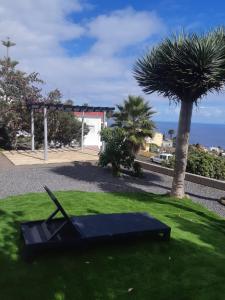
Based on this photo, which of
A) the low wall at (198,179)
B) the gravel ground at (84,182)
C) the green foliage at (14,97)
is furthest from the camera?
the green foliage at (14,97)

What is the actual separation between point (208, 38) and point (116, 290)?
8.36 m

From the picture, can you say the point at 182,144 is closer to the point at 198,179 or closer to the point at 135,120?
the point at 198,179

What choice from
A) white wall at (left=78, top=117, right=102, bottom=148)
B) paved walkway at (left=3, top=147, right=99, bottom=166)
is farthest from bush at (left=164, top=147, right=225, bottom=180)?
white wall at (left=78, top=117, right=102, bottom=148)

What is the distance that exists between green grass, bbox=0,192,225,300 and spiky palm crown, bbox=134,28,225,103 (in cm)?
523

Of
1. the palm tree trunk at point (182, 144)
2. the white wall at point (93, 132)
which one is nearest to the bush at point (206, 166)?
Result: the palm tree trunk at point (182, 144)

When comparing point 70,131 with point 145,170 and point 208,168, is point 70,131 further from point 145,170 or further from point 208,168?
point 208,168

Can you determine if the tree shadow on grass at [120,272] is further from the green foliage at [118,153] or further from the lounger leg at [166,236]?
the green foliage at [118,153]

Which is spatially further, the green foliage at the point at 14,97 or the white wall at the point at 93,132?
the white wall at the point at 93,132

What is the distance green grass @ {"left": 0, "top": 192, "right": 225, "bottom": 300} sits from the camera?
426 cm

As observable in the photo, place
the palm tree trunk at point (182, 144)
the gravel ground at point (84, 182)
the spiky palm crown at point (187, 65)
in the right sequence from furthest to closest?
the gravel ground at point (84, 182)
the palm tree trunk at point (182, 144)
the spiky palm crown at point (187, 65)

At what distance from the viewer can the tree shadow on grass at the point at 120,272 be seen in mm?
4247

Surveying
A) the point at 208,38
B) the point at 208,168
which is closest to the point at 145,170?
the point at 208,168

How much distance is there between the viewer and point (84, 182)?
1291 cm

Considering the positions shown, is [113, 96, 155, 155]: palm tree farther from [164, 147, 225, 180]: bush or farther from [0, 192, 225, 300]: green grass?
[0, 192, 225, 300]: green grass
